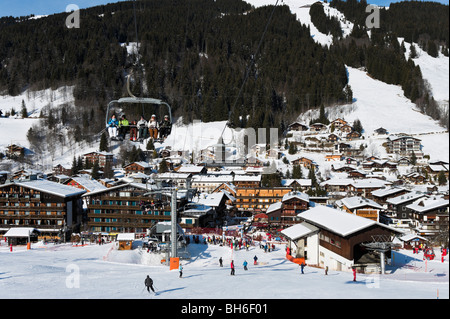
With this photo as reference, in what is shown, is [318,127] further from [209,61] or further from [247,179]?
[209,61]

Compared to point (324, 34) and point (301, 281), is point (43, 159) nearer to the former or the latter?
point (301, 281)

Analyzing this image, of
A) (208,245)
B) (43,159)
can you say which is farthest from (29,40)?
(208,245)

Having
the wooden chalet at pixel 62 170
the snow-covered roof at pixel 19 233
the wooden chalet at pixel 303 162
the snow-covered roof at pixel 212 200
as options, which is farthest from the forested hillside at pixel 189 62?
the snow-covered roof at pixel 19 233

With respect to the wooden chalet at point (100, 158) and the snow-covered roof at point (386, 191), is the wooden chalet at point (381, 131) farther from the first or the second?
the wooden chalet at point (100, 158)

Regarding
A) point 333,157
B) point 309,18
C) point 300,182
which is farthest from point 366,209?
point 309,18

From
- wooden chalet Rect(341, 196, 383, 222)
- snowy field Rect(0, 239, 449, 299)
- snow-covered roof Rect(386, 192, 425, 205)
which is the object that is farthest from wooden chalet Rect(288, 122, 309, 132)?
snowy field Rect(0, 239, 449, 299)

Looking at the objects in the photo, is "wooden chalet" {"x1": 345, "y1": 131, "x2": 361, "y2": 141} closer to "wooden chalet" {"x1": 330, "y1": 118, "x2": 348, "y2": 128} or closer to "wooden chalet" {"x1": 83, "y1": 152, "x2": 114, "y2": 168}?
"wooden chalet" {"x1": 330, "y1": 118, "x2": 348, "y2": 128}
